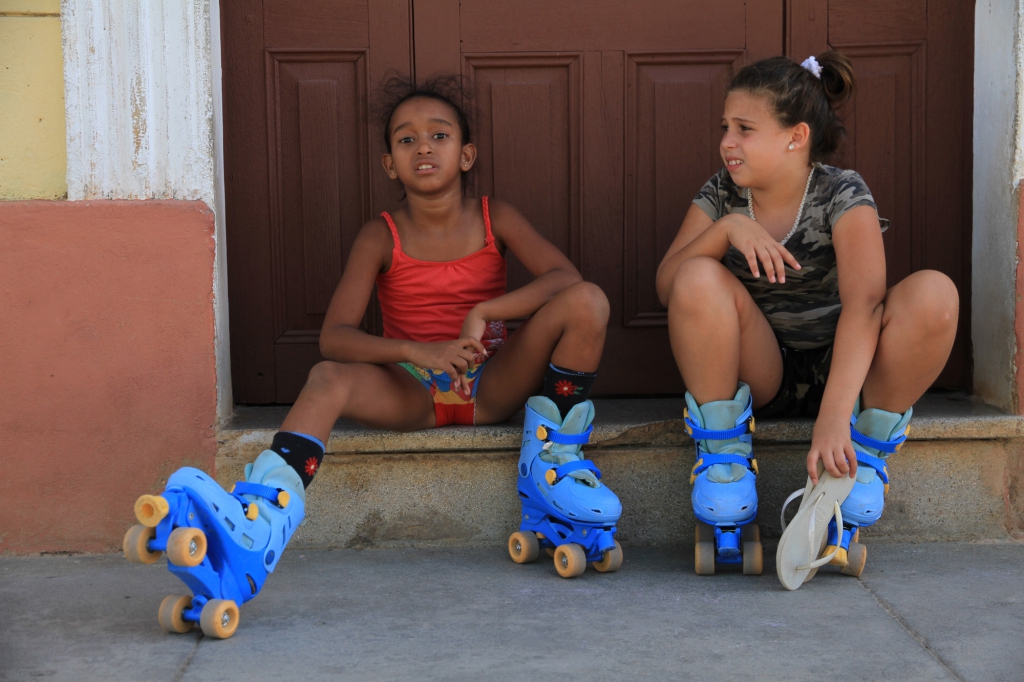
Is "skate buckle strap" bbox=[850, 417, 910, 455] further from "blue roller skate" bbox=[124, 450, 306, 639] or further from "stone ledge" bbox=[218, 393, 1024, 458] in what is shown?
"blue roller skate" bbox=[124, 450, 306, 639]

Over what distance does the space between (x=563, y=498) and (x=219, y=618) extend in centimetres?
78


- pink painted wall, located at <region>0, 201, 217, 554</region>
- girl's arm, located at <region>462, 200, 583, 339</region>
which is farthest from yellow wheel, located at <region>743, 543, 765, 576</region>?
pink painted wall, located at <region>0, 201, 217, 554</region>

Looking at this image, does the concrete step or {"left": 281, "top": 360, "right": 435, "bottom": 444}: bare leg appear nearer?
{"left": 281, "top": 360, "right": 435, "bottom": 444}: bare leg

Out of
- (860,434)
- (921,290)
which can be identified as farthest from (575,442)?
(921,290)

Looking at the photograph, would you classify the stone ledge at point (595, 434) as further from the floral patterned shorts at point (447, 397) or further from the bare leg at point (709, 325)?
the bare leg at point (709, 325)

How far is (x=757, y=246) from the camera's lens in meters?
2.26

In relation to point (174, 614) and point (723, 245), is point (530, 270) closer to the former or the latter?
point (723, 245)

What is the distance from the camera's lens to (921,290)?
85.7 inches

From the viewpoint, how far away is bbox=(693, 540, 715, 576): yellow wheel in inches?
89.3

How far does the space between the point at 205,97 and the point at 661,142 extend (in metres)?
1.30

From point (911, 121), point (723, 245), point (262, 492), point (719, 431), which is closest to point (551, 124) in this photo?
point (723, 245)

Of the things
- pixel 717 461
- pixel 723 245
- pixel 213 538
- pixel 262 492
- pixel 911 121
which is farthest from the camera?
pixel 911 121

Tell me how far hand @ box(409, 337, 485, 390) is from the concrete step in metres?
0.24

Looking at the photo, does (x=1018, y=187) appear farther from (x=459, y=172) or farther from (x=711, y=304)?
(x=459, y=172)
